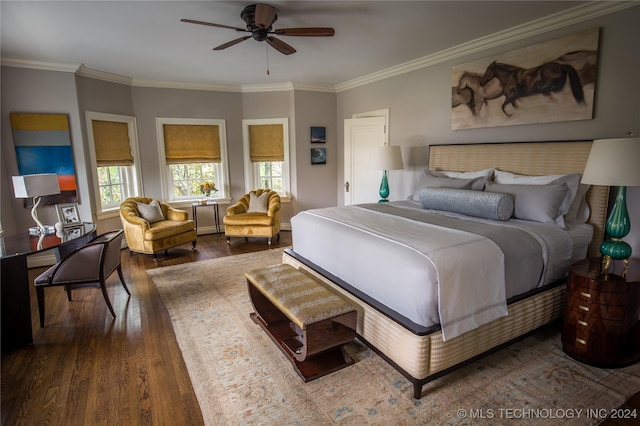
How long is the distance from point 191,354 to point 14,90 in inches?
165

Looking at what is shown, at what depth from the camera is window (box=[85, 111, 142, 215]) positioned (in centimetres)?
491

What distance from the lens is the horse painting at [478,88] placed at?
366 centimetres

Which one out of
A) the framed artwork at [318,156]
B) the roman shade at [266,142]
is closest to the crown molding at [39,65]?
the roman shade at [266,142]

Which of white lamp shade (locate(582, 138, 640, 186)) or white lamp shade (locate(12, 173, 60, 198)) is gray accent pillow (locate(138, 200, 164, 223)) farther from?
white lamp shade (locate(582, 138, 640, 186))

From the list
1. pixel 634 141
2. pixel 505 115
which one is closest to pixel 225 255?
pixel 505 115

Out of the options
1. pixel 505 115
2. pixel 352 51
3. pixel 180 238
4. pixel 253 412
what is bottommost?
pixel 253 412

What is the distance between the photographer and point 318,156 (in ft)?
20.4

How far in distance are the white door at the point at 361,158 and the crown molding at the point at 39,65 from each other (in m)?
3.93

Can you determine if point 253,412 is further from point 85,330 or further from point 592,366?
point 592,366

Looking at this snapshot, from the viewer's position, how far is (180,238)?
16.3 feet

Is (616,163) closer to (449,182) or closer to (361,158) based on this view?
(449,182)

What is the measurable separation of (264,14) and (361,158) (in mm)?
3202

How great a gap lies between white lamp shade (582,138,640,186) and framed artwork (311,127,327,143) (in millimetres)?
4372

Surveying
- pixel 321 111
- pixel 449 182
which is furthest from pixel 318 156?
pixel 449 182
